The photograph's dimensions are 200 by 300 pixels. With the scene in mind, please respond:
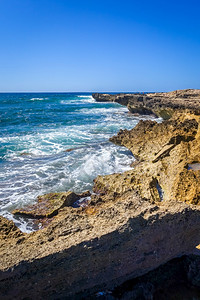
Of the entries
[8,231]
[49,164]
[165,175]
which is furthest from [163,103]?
[8,231]

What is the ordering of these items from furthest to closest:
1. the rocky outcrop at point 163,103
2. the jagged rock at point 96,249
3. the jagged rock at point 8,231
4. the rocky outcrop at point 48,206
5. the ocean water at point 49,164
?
1. the rocky outcrop at point 163,103
2. the ocean water at point 49,164
3. the rocky outcrop at point 48,206
4. the jagged rock at point 8,231
5. the jagged rock at point 96,249

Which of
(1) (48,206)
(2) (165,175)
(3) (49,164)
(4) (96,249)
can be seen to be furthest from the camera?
(3) (49,164)

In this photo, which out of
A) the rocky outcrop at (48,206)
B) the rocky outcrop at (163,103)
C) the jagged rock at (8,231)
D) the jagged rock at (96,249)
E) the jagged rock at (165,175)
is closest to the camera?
the jagged rock at (96,249)

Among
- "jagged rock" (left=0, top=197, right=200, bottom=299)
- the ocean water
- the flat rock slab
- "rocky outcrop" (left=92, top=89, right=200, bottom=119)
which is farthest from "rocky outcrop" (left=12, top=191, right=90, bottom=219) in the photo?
"rocky outcrop" (left=92, top=89, right=200, bottom=119)

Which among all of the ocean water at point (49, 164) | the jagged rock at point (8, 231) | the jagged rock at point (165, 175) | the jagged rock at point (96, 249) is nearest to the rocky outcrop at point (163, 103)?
the jagged rock at point (165, 175)

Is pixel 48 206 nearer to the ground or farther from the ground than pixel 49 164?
nearer to the ground

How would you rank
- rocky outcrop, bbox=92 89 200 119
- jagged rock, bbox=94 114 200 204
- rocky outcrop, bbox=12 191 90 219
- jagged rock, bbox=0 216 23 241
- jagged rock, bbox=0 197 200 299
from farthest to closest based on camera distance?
rocky outcrop, bbox=92 89 200 119 < rocky outcrop, bbox=12 191 90 219 < jagged rock, bbox=94 114 200 204 < jagged rock, bbox=0 216 23 241 < jagged rock, bbox=0 197 200 299

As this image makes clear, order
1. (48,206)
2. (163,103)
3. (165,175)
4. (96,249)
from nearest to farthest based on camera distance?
(96,249) < (48,206) < (165,175) < (163,103)

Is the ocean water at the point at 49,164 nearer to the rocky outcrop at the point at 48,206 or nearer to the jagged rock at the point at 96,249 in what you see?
the rocky outcrop at the point at 48,206

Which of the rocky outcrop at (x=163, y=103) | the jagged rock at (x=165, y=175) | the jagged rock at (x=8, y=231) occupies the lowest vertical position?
the jagged rock at (x=8, y=231)

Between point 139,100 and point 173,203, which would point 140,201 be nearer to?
point 173,203

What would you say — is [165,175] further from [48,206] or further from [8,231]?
[8,231]

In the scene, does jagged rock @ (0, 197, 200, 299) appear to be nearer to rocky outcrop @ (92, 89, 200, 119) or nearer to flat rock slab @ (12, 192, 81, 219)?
flat rock slab @ (12, 192, 81, 219)

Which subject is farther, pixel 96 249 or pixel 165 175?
pixel 165 175
